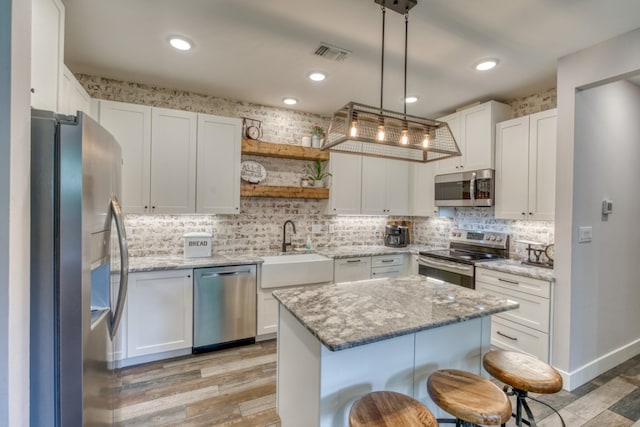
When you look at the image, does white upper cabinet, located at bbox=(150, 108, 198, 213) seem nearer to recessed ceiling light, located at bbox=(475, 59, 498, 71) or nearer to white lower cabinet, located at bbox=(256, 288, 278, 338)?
white lower cabinet, located at bbox=(256, 288, 278, 338)

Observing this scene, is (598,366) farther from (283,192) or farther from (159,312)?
(159,312)

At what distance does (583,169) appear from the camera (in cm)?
246

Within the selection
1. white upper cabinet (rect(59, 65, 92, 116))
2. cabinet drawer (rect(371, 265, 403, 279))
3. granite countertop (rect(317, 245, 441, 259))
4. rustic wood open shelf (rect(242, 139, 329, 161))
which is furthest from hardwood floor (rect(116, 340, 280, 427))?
rustic wood open shelf (rect(242, 139, 329, 161))

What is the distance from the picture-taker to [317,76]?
291cm

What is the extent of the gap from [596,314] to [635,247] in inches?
36.9

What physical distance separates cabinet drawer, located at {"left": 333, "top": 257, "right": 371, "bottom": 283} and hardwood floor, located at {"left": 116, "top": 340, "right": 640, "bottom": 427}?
1239 millimetres

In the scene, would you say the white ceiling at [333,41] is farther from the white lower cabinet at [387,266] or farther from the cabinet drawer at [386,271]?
the cabinet drawer at [386,271]

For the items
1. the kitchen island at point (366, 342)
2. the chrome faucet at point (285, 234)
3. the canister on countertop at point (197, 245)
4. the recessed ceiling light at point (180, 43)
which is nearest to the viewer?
the kitchen island at point (366, 342)

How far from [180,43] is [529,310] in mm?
3803

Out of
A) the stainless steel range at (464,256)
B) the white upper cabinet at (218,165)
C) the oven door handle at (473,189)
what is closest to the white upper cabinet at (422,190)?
the stainless steel range at (464,256)

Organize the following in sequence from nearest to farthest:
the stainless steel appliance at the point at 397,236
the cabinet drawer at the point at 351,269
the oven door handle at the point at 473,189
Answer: the oven door handle at the point at 473,189 < the cabinet drawer at the point at 351,269 < the stainless steel appliance at the point at 397,236

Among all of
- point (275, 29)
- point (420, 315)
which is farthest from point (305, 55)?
point (420, 315)

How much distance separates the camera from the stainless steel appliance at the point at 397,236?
4391mm

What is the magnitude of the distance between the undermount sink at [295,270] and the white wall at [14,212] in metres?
2.18
